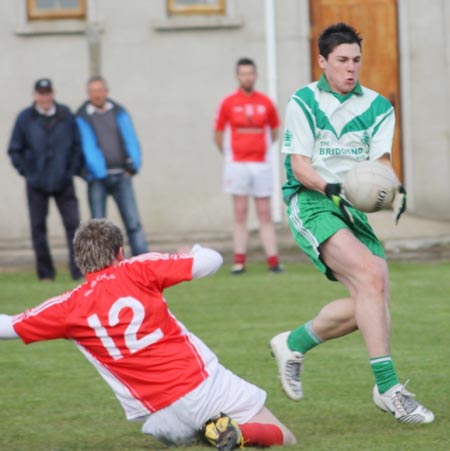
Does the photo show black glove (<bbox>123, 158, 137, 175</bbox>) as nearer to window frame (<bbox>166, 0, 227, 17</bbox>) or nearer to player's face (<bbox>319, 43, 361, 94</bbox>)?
window frame (<bbox>166, 0, 227, 17</bbox>)

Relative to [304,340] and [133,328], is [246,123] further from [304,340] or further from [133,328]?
[133,328]

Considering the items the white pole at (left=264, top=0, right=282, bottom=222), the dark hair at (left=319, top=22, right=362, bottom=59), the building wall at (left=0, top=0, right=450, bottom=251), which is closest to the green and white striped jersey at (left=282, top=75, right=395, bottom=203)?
the dark hair at (left=319, top=22, right=362, bottom=59)

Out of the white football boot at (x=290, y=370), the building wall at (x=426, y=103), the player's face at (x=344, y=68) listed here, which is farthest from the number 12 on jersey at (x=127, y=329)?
the building wall at (x=426, y=103)

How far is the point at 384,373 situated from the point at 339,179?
1.02 m

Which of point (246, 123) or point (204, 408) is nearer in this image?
point (204, 408)

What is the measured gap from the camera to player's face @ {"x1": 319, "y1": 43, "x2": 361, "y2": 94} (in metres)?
7.96

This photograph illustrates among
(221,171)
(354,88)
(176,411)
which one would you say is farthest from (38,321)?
(221,171)

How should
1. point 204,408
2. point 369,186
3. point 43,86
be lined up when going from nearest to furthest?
point 204,408
point 369,186
point 43,86

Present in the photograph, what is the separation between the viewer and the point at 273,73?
1952 centimetres

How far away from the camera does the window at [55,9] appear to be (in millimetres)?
19844

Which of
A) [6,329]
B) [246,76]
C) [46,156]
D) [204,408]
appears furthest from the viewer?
[246,76]

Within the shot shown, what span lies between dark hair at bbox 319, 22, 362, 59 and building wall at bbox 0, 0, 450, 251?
1147 cm

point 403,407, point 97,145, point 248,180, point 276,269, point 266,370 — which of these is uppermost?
point 97,145

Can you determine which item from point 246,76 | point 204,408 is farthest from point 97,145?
point 204,408
